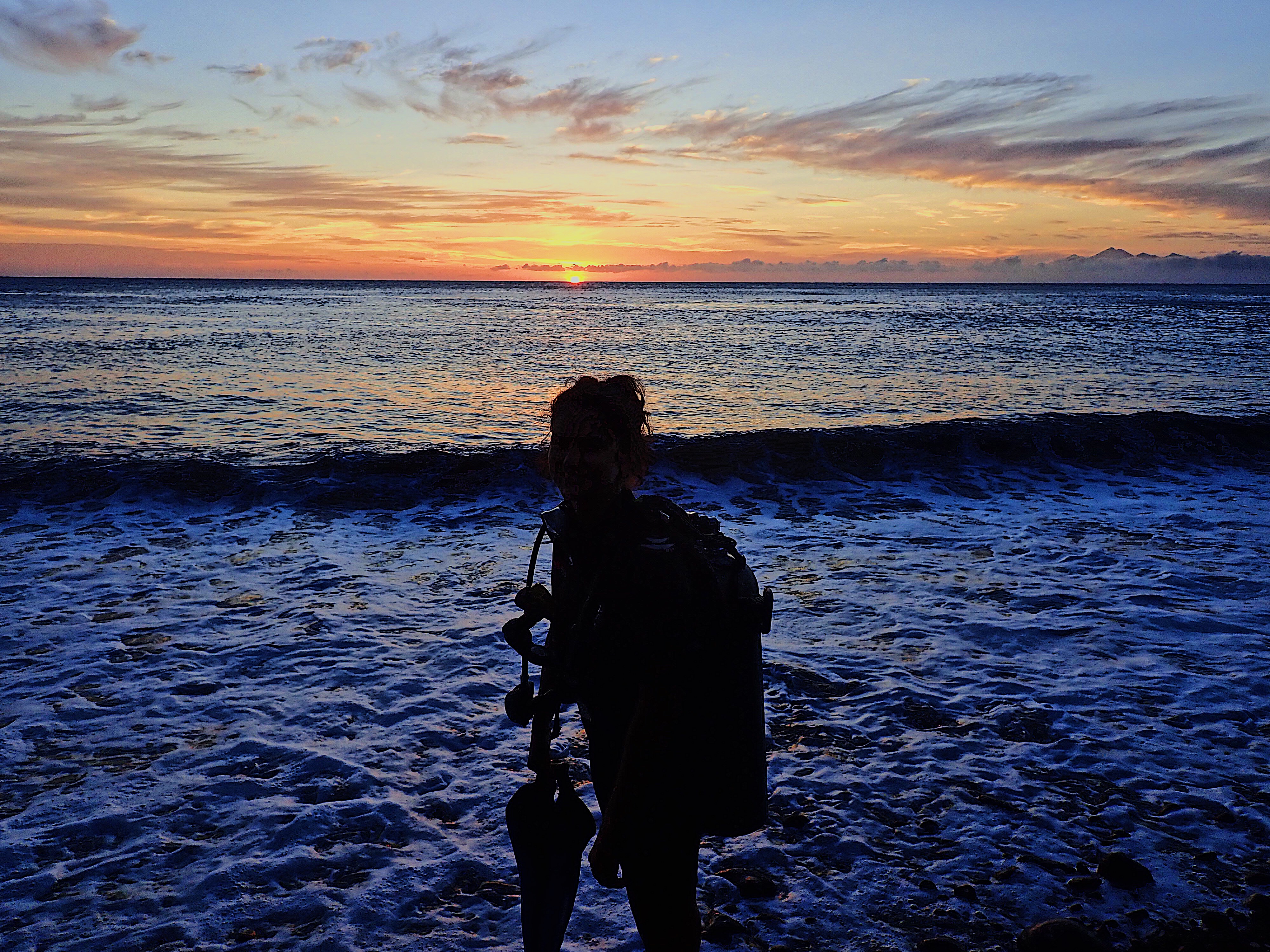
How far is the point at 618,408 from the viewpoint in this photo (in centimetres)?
235

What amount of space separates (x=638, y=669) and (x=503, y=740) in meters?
3.37

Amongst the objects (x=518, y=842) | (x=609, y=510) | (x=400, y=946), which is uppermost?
(x=609, y=510)

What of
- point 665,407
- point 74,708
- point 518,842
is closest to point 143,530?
point 74,708

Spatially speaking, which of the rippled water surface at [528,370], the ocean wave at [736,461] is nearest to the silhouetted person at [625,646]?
the ocean wave at [736,461]

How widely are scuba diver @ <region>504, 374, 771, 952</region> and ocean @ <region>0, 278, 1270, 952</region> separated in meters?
1.49

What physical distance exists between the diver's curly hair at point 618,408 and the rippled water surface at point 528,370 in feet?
42.6

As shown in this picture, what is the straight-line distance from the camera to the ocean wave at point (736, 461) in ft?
38.0

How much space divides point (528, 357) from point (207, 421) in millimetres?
15046

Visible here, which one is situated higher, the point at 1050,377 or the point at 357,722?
the point at 1050,377

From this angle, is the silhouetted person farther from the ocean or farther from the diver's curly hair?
the ocean

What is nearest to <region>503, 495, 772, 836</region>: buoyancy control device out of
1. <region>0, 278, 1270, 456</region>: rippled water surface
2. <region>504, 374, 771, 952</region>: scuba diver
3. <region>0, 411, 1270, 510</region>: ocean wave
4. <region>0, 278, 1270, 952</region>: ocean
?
<region>504, 374, 771, 952</region>: scuba diver

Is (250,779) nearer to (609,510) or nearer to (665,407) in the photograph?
(609,510)

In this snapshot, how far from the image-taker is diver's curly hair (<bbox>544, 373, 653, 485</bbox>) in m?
2.35

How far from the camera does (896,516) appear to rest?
10.8 m
